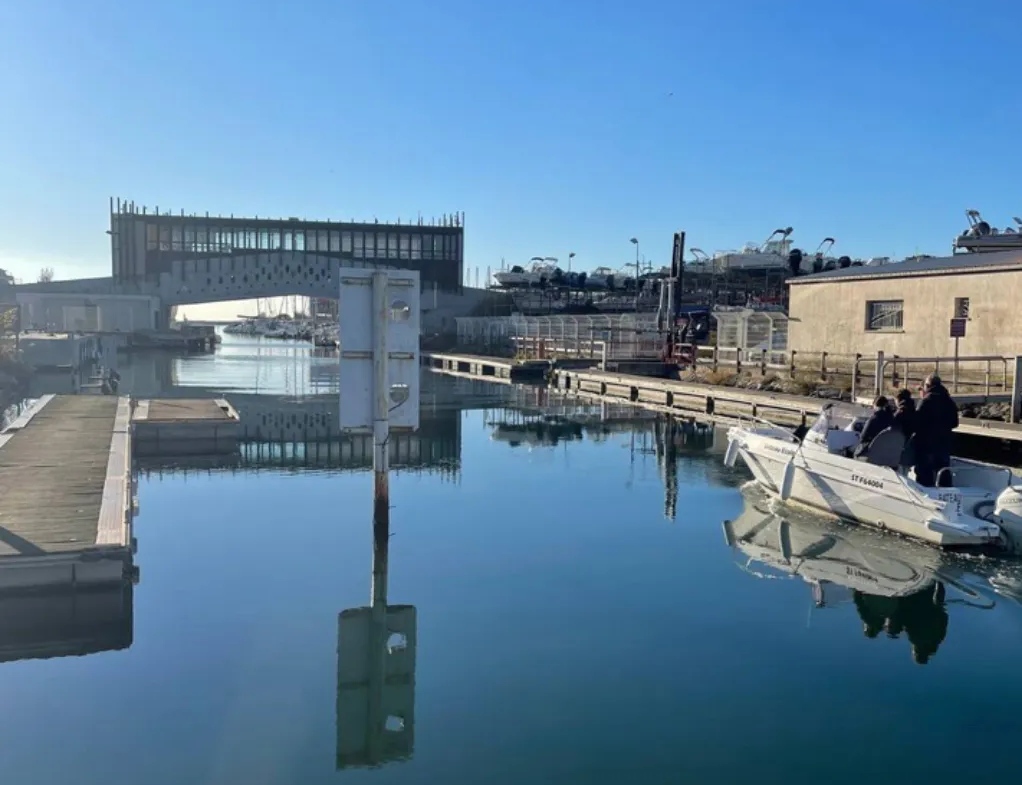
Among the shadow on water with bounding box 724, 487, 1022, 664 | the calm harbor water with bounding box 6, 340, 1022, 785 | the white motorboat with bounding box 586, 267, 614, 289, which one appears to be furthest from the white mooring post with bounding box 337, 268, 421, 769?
the white motorboat with bounding box 586, 267, 614, 289

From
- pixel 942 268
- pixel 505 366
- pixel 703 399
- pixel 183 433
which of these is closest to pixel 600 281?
pixel 505 366

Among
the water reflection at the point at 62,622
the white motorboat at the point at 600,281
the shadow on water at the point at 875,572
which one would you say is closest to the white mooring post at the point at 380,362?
the water reflection at the point at 62,622

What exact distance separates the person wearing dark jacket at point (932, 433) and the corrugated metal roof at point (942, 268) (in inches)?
512

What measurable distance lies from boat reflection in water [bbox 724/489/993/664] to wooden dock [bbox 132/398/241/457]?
492 inches

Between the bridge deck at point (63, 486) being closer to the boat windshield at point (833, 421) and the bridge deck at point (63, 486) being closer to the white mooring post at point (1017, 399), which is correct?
the boat windshield at point (833, 421)

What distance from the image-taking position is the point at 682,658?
8938mm

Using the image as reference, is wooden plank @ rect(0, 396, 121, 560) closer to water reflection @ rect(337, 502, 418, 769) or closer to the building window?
water reflection @ rect(337, 502, 418, 769)

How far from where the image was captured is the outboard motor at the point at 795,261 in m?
61.3

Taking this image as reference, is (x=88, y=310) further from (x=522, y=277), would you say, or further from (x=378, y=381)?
(x=378, y=381)

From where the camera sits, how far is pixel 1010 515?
1205 centimetres

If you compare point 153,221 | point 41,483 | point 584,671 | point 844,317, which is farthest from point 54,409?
point 153,221

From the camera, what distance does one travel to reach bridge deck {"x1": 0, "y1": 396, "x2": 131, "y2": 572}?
9.71 m

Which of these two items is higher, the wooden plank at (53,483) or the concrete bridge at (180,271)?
the concrete bridge at (180,271)

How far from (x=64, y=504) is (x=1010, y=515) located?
38.7ft
